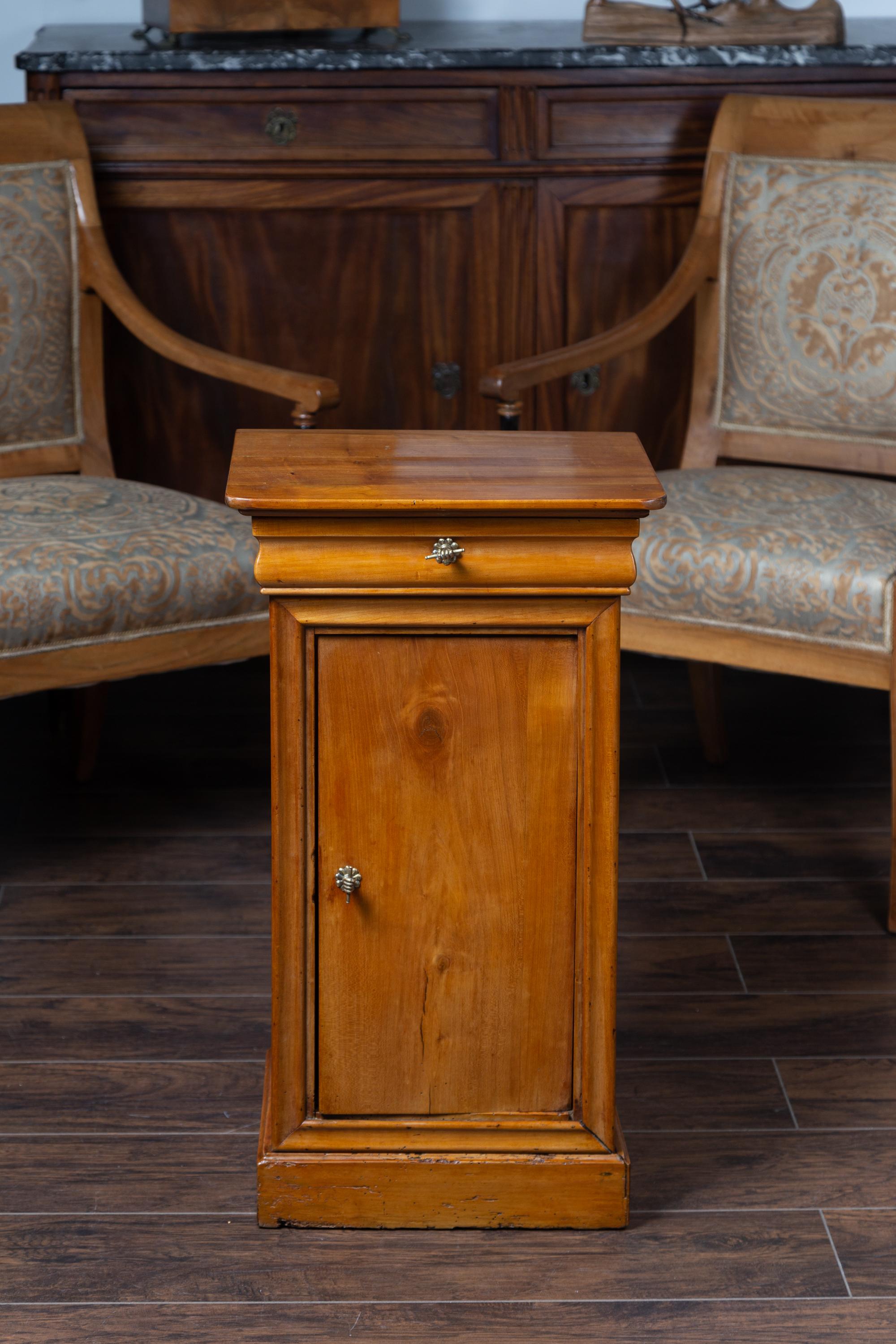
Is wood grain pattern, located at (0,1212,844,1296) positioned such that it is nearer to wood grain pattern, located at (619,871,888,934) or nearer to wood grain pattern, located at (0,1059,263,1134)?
wood grain pattern, located at (0,1059,263,1134)

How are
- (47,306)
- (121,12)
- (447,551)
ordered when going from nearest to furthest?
1. (447,551)
2. (47,306)
3. (121,12)

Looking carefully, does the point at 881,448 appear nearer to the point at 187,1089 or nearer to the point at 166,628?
the point at 166,628

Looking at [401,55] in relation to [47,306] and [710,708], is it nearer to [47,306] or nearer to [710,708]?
[47,306]

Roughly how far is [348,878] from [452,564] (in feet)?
1.10

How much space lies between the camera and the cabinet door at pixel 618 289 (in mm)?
2766

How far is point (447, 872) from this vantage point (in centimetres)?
156

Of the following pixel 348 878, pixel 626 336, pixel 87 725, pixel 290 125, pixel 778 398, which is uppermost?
pixel 290 125

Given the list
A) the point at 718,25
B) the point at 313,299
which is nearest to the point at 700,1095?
the point at 313,299

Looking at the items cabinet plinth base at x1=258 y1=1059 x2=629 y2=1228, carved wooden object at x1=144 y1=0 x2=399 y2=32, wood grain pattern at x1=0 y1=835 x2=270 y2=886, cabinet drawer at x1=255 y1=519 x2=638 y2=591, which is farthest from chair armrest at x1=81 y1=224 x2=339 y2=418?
cabinet plinth base at x1=258 y1=1059 x2=629 y2=1228

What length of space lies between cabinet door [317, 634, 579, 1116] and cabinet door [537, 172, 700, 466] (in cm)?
146

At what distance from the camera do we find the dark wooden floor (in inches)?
60.2

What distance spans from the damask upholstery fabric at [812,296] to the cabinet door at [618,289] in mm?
247

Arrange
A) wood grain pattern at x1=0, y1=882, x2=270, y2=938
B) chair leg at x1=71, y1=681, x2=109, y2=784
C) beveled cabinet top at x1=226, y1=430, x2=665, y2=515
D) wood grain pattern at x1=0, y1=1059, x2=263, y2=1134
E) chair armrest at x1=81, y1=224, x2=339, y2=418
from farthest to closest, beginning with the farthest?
chair leg at x1=71, y1=681, x2=109, y2=784
chair armrest at x1=81, y1=224, x2=339, y2=418
wood grain pattern at x1=0, y1=882, x2=270, y2=938
wood grain pattern at x1=0, y1=1059, x2=263, y2=1134
beveled cabinet top at x1=226, y1=430, x2=665, y2=515

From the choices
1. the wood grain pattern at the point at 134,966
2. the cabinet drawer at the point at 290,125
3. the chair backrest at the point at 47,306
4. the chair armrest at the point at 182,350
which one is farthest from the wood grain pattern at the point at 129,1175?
the cabinet drawer at the point at 290,125
